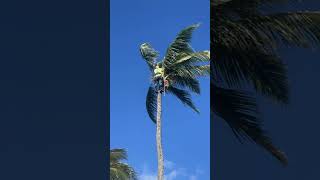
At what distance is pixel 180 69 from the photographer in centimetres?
656

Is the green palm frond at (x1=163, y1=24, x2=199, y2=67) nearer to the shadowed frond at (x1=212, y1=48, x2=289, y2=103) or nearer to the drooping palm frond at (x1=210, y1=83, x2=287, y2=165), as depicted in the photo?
the shadowed frond at (x1=212, y1=48, x2=289, y2=103)

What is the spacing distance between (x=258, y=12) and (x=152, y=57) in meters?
1.00

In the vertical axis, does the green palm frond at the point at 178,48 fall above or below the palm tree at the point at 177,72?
above

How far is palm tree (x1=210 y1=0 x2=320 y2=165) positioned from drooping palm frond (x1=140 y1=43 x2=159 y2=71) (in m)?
0.49

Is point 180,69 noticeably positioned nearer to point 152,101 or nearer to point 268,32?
point 152,101

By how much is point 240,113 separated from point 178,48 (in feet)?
4.15

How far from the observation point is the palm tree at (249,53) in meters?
4.59

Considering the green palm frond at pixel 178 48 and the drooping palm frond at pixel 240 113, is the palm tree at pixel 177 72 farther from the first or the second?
the drooping palm frond at pixel 240 113

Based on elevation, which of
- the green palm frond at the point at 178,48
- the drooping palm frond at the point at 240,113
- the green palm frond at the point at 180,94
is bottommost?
the drooping palm frond at the point at 240,113

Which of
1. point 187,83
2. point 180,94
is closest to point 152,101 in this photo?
point 180,94

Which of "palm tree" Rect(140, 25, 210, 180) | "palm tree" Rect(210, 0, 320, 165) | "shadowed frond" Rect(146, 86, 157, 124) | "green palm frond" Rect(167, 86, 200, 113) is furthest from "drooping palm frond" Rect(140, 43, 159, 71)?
"palm tree" Rect(210, 0, 320, 165)

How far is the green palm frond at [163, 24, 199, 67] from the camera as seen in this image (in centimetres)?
518

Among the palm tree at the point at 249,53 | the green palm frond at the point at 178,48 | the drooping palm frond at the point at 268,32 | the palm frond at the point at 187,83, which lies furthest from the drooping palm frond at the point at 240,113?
the palm frond at the point at 187,83

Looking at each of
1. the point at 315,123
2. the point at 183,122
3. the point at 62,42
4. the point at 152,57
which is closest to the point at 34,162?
the point at 62,42
